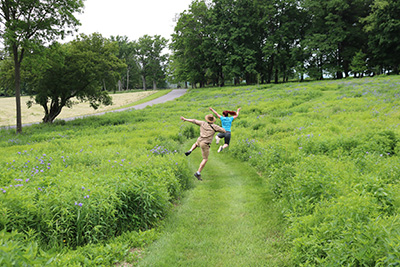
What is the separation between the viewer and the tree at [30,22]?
16.8 meters

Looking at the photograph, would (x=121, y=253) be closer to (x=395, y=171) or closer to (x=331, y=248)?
(x=331, y=248)

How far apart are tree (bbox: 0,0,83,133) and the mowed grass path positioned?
17066 millimetres

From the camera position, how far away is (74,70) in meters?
22.0

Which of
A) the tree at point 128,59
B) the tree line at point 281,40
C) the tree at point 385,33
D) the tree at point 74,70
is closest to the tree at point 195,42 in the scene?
the tree line at point 281,40

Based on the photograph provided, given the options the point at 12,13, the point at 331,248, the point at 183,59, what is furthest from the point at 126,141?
the point at 183,59

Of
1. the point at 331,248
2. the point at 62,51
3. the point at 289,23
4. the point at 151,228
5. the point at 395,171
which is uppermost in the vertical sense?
the point at 289,23

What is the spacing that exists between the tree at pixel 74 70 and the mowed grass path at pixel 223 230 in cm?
1896

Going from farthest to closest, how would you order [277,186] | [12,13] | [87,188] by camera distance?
[12,13] < [277,186] < [87,188]

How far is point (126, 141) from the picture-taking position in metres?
12.1

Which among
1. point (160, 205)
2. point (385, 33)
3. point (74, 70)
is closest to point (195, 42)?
point (385, 33)

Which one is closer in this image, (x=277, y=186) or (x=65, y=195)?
(x=65, y=195)

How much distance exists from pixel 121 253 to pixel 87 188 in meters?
1.51

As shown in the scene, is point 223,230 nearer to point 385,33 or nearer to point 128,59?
point 385,33

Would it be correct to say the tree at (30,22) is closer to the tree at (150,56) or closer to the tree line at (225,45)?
the tree line at (225,45)
